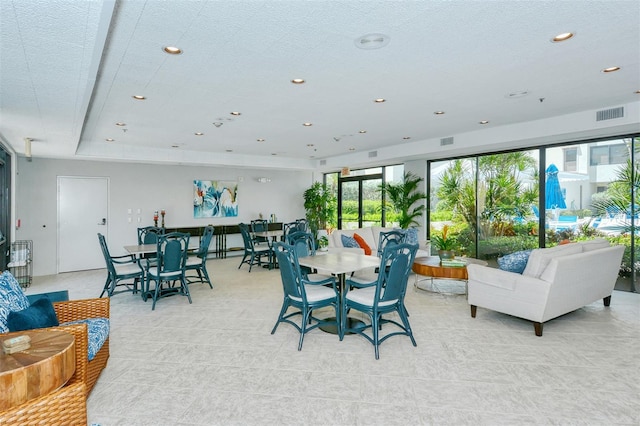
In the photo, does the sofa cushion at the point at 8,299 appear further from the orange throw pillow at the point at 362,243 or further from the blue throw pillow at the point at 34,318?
the orange throw pillow at the point at 362,243

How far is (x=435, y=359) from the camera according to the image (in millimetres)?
3217

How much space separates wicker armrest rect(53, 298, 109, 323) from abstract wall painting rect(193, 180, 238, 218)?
6.55 m

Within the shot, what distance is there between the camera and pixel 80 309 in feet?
9.66

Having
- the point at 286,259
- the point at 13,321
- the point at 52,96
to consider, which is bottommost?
the point at 13,321

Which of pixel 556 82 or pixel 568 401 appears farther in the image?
pixel 556 82

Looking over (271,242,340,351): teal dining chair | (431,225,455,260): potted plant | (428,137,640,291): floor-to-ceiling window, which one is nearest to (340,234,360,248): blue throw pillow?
(431,225,455,260): potted plant

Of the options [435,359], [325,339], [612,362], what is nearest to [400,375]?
[435,359]

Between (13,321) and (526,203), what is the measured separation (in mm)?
7262

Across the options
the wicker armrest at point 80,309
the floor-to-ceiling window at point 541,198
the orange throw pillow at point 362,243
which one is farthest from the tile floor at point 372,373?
the orange throw pillow at point 362,243

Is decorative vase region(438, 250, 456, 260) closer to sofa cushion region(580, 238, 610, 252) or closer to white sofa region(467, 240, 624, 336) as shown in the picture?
white sofa region(467, 240, 624, 336)

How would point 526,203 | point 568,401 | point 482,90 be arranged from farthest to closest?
1. point 526,203
2. point 482,90
3. point 568,401

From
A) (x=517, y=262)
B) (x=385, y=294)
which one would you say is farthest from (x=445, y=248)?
(x=385, y=294)

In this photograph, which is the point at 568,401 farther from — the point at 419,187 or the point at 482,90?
the point at 419,187

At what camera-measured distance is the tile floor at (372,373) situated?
2.40 meters
